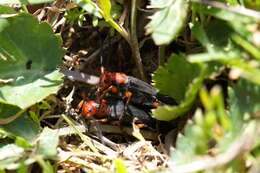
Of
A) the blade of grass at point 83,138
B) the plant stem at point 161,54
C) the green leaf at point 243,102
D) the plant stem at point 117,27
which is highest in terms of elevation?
the plant stem at point 117,27

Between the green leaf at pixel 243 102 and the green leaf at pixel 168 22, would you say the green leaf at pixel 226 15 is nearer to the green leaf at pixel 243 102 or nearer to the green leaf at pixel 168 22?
the green leaf at pixel 168 22

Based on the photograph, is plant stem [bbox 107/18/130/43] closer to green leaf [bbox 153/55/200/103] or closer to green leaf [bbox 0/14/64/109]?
green leaf [bbox 0/14/64/109]

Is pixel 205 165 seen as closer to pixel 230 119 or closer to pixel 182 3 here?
pixel 230 119

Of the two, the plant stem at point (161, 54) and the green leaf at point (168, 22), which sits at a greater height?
the green leaf at point (168, 22)

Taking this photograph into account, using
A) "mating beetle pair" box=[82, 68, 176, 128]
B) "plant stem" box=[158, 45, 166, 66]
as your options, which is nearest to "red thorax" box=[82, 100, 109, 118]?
"mating beetle pair" box=[82, 68, 176, 128]

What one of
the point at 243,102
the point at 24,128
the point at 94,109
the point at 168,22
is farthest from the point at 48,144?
the point at 243,102

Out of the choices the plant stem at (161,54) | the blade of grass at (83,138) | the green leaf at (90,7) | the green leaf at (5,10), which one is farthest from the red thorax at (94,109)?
the green leaf at (5,10)
